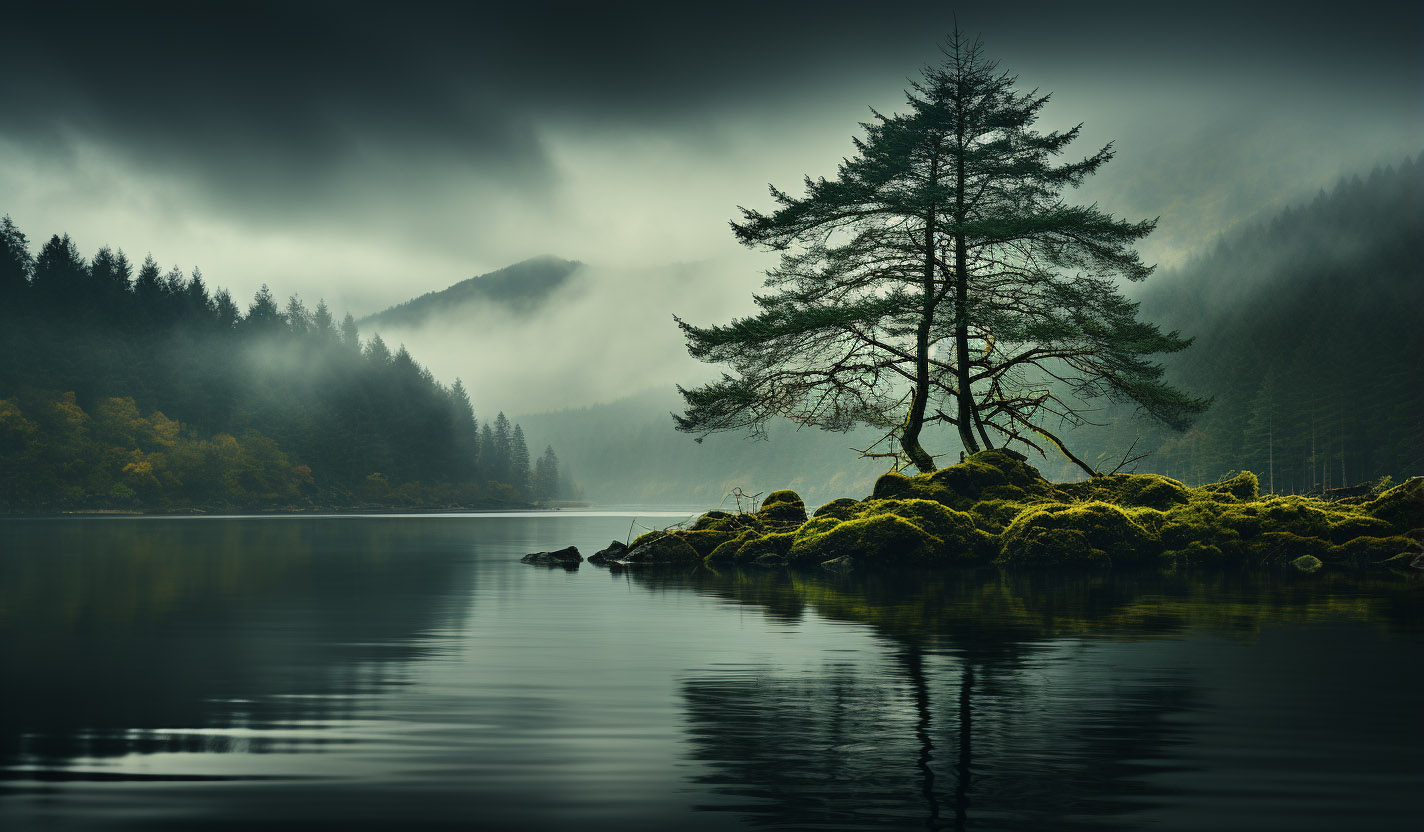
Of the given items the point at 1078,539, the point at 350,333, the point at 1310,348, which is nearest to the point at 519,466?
the point at 350,333

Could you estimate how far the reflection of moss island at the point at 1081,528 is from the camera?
81.4ft

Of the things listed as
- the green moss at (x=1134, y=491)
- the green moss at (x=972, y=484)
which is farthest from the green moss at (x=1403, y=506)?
the green moss at (x=972, y=484)

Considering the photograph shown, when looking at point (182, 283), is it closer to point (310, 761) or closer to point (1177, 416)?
point (1177, 416)

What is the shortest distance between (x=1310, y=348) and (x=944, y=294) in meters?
78.4

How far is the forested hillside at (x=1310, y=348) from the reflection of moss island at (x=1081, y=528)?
20.9 m

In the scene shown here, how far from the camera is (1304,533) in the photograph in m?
25.6

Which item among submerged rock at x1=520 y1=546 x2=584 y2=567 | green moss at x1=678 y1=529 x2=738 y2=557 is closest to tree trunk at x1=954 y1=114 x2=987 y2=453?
green moss at x1=678 y1=529 x2=738 y2=557

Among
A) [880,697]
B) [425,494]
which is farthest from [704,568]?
[425,494]

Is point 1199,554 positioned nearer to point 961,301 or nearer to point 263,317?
point 961,301

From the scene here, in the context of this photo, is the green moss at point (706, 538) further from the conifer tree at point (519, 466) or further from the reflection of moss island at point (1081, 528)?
the conifer tree at point (519, 466)

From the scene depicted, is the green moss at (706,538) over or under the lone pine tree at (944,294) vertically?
under

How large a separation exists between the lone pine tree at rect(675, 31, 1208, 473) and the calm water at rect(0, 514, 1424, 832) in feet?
46.4

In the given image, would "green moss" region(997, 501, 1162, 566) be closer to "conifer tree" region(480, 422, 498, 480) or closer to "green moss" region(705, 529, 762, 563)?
"green moss" region(705, 529, 762, 563)

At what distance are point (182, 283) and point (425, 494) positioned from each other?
153ft
